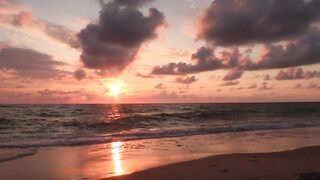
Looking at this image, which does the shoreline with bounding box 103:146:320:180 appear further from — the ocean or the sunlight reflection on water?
the ocean

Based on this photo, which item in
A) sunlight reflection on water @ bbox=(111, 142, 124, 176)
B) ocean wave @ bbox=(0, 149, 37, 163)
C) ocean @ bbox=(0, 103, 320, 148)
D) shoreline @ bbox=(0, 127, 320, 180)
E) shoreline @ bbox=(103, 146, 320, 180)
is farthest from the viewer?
ocean @ bbox=(0, 103, 320, 148)

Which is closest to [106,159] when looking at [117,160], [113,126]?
[117,160]

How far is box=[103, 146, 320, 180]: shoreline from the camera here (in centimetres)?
993

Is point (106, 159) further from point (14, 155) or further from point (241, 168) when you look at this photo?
point (241, 168)

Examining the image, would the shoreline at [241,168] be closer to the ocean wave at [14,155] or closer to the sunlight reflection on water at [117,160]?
the sunlight reflection on water at [117,160]

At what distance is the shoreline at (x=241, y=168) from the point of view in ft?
32.6

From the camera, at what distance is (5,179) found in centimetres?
1059

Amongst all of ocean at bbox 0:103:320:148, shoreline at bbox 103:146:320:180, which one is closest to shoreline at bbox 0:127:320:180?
shoreline at bbox 103:146:320:180

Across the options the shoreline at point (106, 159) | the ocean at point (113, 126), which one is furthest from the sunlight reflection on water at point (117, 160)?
the ocean at point (113, 126)

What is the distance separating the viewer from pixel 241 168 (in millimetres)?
10977

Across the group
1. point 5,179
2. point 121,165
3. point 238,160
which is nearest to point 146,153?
point 121,165

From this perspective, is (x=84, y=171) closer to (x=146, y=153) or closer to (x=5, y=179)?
(x=5, y=179)

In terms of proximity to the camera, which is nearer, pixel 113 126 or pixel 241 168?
pixel 241 168

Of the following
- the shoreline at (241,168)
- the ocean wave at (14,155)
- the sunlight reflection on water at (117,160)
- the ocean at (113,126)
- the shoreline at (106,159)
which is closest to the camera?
the shoreline at (241,168)
